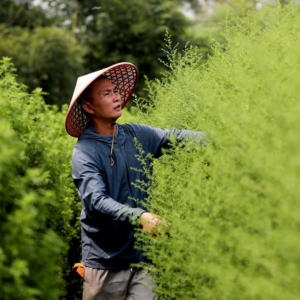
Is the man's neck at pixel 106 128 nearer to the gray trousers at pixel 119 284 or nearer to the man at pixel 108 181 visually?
the man at pixel 108 181

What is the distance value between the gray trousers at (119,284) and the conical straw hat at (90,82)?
1060 mm

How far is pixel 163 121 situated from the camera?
569cm

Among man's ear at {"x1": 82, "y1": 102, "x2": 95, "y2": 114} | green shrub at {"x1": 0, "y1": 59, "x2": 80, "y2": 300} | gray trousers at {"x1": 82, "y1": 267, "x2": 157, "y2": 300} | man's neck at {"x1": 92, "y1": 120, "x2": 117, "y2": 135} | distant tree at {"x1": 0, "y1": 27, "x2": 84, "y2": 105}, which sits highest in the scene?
green shrub at {"x1": 0, "y1": 59, "x2": 80, "y2": 300}

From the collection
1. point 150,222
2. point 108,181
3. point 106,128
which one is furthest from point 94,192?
point 106,128

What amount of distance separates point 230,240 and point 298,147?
0.65m

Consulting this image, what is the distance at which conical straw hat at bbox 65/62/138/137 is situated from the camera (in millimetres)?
4973

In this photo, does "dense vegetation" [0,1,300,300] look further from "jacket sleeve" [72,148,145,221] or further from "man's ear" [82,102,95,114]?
"man's ear" [82,102,95,114]

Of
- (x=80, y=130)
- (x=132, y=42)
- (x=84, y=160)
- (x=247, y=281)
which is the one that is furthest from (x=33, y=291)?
(x=132, y=42)

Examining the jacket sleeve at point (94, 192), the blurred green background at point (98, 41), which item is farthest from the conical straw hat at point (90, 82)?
the blurred green background at point (98, 41)

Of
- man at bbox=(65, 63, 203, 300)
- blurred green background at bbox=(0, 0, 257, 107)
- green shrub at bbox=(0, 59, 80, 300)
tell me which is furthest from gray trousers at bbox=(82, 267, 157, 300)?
blurred green background at bbox=(0, 0, 257, 107)

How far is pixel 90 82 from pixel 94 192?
93 centimetres

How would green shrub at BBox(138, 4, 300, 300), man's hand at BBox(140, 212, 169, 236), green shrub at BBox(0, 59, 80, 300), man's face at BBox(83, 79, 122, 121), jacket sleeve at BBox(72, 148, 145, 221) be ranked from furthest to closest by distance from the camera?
1. man's face at BBox(83, 79, 122, 121)
2. jacket sleeve at BBox(72, 148, 145, 221)
3. man's hand at BBox(140, 212, 169, 236)
4. green shrub at BBox(0, 59, 80, 300)
5. green shrub at BBox(138, 4, 300, 300)

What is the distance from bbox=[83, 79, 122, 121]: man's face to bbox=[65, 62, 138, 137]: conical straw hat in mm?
91

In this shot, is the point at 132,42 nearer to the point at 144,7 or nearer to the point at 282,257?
the point at 144,7
